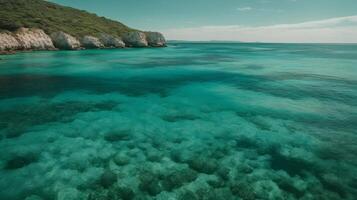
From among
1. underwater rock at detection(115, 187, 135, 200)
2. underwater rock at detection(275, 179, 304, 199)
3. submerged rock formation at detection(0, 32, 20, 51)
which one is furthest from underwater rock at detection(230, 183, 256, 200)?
submerged rock formation at detection(0, 32, 20, 51)

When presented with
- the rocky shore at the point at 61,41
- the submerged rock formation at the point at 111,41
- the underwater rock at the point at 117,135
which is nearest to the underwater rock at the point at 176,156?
the underwater rock at the point at 117,135

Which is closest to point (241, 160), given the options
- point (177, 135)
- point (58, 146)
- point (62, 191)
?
point (177, 135)

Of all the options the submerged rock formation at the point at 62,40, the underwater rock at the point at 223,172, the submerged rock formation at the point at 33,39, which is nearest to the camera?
the underwater rock at the point at 223,172

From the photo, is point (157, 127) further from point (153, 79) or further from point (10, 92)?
point (153, 79)

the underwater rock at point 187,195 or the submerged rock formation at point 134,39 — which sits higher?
the submerged rock formation at point 134,39

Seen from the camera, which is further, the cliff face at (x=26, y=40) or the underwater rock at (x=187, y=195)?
the cliff face at (x=26, y=40)

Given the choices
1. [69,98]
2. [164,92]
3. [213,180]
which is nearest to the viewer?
[213,180]

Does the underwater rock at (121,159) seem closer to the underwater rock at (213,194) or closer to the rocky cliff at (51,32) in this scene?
the underwater rock at (213,194)

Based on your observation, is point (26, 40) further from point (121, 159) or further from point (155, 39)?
point (121, 159)

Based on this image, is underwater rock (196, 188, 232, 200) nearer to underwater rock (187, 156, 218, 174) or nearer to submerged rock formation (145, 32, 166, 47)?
underwater rock (187, 156, 218, 174)
